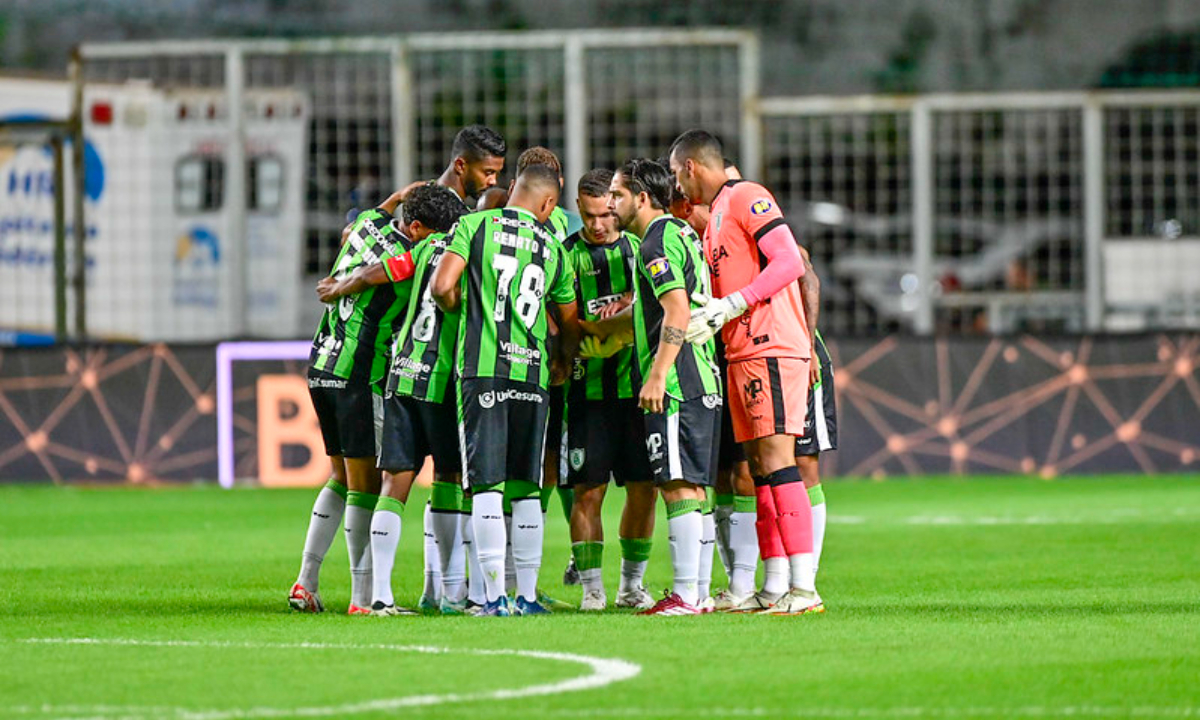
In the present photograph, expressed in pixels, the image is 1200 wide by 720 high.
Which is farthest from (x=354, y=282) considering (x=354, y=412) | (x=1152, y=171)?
(x=1152, y=171)

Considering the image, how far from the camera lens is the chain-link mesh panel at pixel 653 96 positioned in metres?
19.0

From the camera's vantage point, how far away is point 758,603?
9625 mm

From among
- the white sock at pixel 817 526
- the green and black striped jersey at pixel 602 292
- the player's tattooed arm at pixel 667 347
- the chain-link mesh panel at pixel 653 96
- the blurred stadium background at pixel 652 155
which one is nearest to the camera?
the player's tattooed arm at pixel 667 347

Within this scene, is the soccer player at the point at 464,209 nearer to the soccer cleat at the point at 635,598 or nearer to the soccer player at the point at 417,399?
the soccer player at the point at 417,399

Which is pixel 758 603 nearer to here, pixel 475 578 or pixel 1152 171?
pixel 475 578

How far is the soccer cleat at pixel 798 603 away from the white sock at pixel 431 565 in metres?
1.63

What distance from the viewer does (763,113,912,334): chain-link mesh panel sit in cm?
1952

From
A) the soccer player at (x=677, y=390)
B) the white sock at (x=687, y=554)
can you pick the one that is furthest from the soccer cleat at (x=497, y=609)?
the white sock at (x=687, y=554)

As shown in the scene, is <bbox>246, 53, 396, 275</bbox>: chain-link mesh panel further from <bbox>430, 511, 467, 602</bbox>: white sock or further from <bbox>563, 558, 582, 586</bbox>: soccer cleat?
<bbox>430, 511, 467, 602</bbox>: white sock

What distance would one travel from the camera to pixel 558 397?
398 inches

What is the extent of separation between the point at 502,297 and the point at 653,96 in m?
9.97

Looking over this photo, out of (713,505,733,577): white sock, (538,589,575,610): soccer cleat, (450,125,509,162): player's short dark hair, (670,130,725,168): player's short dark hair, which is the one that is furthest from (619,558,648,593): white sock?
(450,125,509,162): player's short dark hair

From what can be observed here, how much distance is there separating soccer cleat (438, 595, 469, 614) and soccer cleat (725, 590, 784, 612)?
1.22m

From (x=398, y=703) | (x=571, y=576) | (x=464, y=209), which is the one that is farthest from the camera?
(x=571, y=576)
